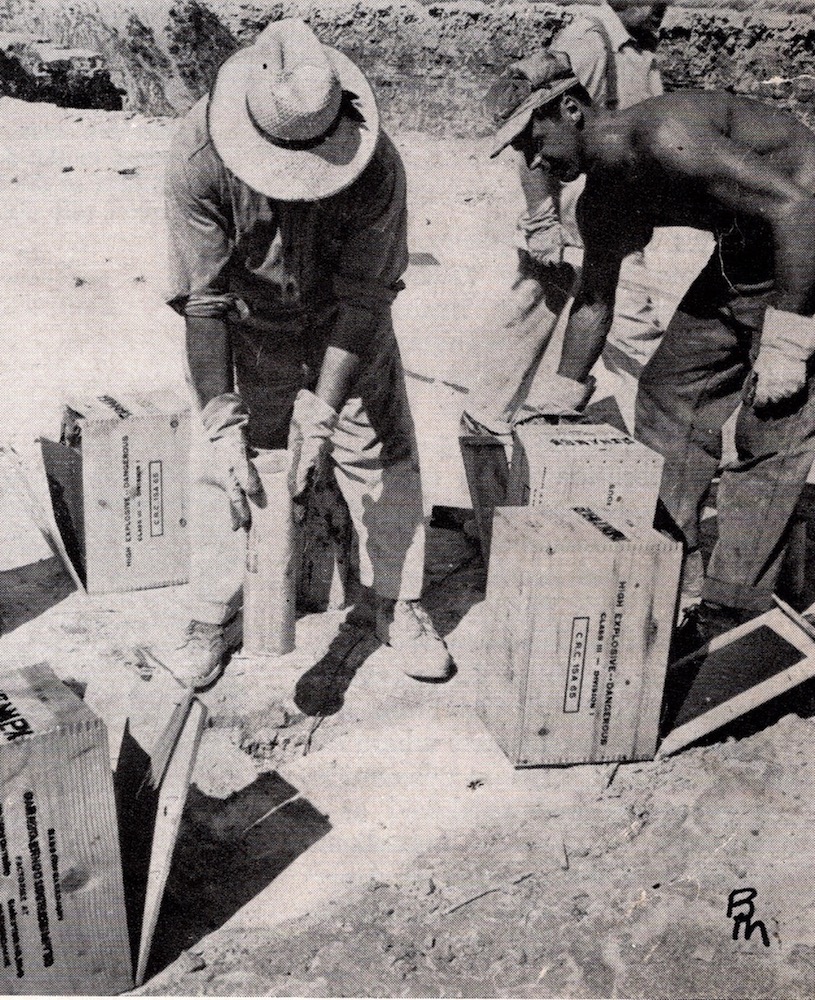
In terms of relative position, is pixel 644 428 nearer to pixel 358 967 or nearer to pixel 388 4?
pixel 358 967

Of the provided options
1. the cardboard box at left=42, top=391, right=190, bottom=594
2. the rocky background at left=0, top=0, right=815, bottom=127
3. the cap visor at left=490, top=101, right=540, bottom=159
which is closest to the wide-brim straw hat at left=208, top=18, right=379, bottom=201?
the cap visor at left=490, top=101, right=540, bottom=159

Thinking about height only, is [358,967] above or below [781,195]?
below

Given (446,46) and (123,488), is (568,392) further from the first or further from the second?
(446,46)

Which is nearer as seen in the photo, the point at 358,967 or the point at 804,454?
the point at 358,967

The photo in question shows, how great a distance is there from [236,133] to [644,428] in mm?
1975

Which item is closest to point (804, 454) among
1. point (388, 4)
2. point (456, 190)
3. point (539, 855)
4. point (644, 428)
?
point (644, 428)

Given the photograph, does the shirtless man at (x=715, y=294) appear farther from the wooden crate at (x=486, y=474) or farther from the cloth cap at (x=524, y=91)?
the wooden crate at (x=486, y=474)

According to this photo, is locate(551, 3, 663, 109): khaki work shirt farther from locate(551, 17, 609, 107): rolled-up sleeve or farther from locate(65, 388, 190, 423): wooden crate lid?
locate(65, 388, 190, 423): wooden crate lid

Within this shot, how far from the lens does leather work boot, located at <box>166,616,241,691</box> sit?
368cm

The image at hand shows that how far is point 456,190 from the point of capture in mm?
8555

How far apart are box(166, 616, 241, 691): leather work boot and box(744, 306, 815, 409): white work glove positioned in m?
1.95

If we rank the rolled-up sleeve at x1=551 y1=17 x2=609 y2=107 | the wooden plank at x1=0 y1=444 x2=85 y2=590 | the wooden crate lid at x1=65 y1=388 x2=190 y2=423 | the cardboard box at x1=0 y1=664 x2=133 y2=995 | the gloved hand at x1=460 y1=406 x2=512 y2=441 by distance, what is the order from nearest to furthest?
the cardboard box at x1=0 y1=664 x2=133 y2=995 < the wooden crate lid at x1=65 y1=388 x2=190 y2=423 < the wooden plank at x1=0 y1=444 x2=85 y2=590 < the gloved hand at x1=460 y1=406 x2=512 y2=441 < the rolled-up sleeve at x1=551 y1=17 x2=609 y2=107

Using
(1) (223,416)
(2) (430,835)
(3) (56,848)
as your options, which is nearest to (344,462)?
(1) (223,416)
